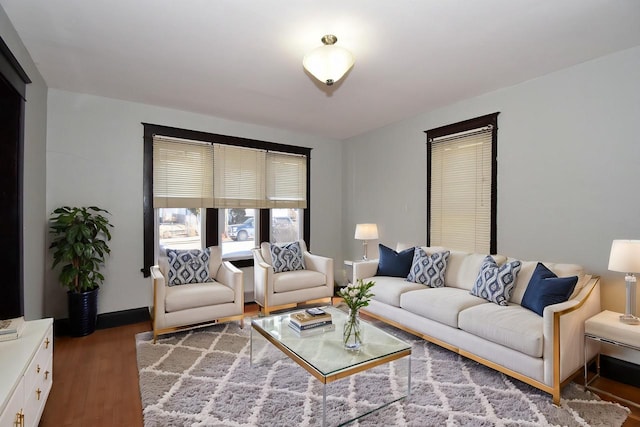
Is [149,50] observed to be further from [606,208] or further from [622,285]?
[622,285]

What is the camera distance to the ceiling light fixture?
2375 millimetres

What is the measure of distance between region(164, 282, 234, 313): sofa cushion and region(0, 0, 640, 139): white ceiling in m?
2.17

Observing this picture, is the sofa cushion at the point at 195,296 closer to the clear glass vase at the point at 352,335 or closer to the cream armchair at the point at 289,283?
the cream armchair at the point at 289,283


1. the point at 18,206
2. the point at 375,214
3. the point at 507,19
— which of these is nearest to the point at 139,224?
the point at 18,206

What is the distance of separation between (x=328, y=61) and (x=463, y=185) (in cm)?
244

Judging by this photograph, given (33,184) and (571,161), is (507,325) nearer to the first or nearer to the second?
(571,161)

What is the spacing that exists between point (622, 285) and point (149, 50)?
14.4ft

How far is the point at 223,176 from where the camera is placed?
15.6 ft

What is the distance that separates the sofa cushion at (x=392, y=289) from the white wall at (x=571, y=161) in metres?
1.10

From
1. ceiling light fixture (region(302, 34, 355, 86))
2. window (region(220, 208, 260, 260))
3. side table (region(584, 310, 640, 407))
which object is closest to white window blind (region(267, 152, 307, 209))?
window (region(220, 208, 260, 260))

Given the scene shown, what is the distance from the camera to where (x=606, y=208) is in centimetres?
285

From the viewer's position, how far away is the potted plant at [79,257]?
3420mm

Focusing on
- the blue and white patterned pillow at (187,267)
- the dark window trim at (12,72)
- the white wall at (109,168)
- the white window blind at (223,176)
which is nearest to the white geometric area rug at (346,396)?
the blue and white patterned pillow at (187,267)

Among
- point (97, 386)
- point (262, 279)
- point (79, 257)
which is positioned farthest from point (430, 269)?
point (79, 257)
